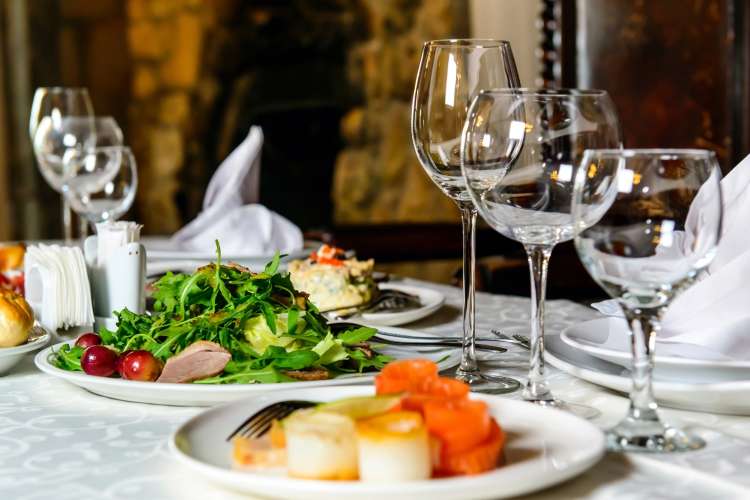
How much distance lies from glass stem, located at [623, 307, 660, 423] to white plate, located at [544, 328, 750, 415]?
0.10 meters

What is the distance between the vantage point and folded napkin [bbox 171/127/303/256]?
1.89 metres

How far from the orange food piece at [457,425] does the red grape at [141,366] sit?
15.6 inches

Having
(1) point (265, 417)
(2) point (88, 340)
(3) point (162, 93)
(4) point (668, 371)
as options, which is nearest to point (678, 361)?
(4) point (668, 371)

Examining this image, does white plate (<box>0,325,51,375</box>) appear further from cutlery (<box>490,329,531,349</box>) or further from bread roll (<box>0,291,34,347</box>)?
cutlery (<box>490,329,531,349</box>)

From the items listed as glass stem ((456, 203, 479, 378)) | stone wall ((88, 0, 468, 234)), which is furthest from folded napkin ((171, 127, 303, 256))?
stone wall ((88, 0, 468, 234))

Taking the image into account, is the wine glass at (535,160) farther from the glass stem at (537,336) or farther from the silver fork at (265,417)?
the silver fork at (265,417)

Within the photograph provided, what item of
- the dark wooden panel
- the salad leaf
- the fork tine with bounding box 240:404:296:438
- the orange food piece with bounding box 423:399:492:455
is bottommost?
the fork tine with bounding box 240:404:296:438

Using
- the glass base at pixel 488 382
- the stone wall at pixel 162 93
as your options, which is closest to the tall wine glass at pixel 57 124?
the glass base at pixel 488 382

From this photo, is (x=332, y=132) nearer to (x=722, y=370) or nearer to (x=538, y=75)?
(x=538, y=75)

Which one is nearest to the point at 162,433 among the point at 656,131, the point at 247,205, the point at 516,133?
the point at 516,133

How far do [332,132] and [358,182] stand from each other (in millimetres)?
297

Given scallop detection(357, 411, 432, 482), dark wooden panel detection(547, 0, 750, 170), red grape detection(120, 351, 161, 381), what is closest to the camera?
scallop detection(357, 411, 432, 482)

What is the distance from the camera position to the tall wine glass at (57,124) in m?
2.19

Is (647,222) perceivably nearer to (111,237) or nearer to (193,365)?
(193,365)
